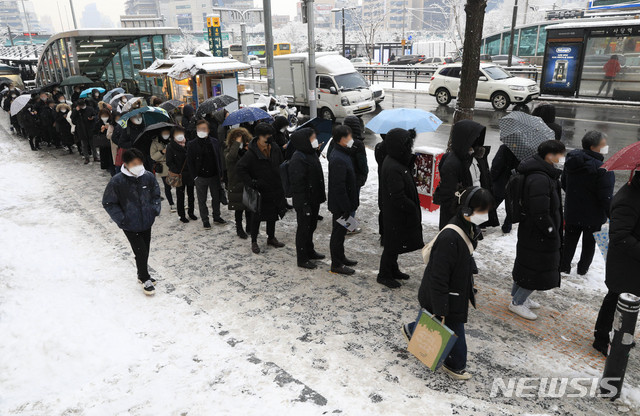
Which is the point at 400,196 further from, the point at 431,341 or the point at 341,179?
the point at 431,341

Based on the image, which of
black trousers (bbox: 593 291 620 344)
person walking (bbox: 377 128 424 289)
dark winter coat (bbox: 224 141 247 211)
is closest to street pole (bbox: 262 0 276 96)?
dark winter coat (bbox: 224 141 247 211)

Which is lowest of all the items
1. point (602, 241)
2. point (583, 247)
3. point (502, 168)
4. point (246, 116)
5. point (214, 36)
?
point (583, 247)

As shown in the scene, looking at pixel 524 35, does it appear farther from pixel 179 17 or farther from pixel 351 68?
pixel 179 17

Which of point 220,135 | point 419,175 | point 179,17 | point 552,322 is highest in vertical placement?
point 179,17

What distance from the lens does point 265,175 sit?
5723 millimetres

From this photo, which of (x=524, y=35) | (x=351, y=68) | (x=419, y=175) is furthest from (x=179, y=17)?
(x=419, y=175)

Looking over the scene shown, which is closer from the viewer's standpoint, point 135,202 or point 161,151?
point 135,202

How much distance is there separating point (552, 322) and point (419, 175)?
3519mm

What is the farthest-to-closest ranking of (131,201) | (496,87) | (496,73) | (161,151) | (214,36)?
(214,36)
(496,73)
(496,87)
(161,151)
(131,201)

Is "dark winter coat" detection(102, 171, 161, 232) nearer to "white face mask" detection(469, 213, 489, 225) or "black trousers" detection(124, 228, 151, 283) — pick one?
"black trousers" detection(124, 228, 151, 283)

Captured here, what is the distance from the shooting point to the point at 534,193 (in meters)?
3.94

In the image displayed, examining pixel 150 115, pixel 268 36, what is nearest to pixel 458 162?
pixel 150 115

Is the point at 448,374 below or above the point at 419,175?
below

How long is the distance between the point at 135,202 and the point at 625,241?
15.2ft
